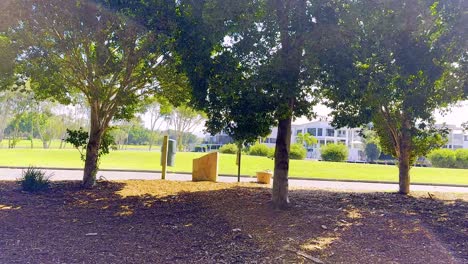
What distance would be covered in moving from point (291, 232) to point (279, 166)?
6.29 feet

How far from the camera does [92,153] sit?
998 cm

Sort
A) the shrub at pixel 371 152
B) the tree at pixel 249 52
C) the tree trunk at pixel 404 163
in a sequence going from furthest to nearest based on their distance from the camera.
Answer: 1. the shrub at pixel 371 152
2. the tree trunk at pixel 404 163
3. the tree at pixel 249 52

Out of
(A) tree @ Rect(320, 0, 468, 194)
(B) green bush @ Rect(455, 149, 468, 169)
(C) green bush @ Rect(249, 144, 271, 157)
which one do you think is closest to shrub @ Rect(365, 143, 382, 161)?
(B) green bush @ Rect(455, 149, 468, 169)

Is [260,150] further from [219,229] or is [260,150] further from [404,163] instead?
[219,229]

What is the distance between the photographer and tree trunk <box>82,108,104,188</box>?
995 cm

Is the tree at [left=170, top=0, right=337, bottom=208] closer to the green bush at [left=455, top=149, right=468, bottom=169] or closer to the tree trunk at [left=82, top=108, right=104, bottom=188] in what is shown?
the tree trunk at [left=82, top=108, right=104, bottom=188]

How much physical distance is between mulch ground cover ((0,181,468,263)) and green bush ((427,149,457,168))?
29.4 metres

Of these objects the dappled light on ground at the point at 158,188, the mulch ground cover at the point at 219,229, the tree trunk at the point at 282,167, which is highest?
the tree trunk at the point at 282,167

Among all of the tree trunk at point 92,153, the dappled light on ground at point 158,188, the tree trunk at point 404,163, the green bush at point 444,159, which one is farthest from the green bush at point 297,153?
the tree trunk at point 92,153

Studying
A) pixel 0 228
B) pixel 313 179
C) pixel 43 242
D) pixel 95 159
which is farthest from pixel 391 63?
pixel 313 179

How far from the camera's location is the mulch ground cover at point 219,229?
486 centimetres

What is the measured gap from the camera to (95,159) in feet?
32.9

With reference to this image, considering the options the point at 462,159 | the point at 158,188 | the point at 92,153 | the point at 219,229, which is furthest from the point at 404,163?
the point at 462,159

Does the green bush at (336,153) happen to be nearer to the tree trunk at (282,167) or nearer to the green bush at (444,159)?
the green bush at (444,159)
